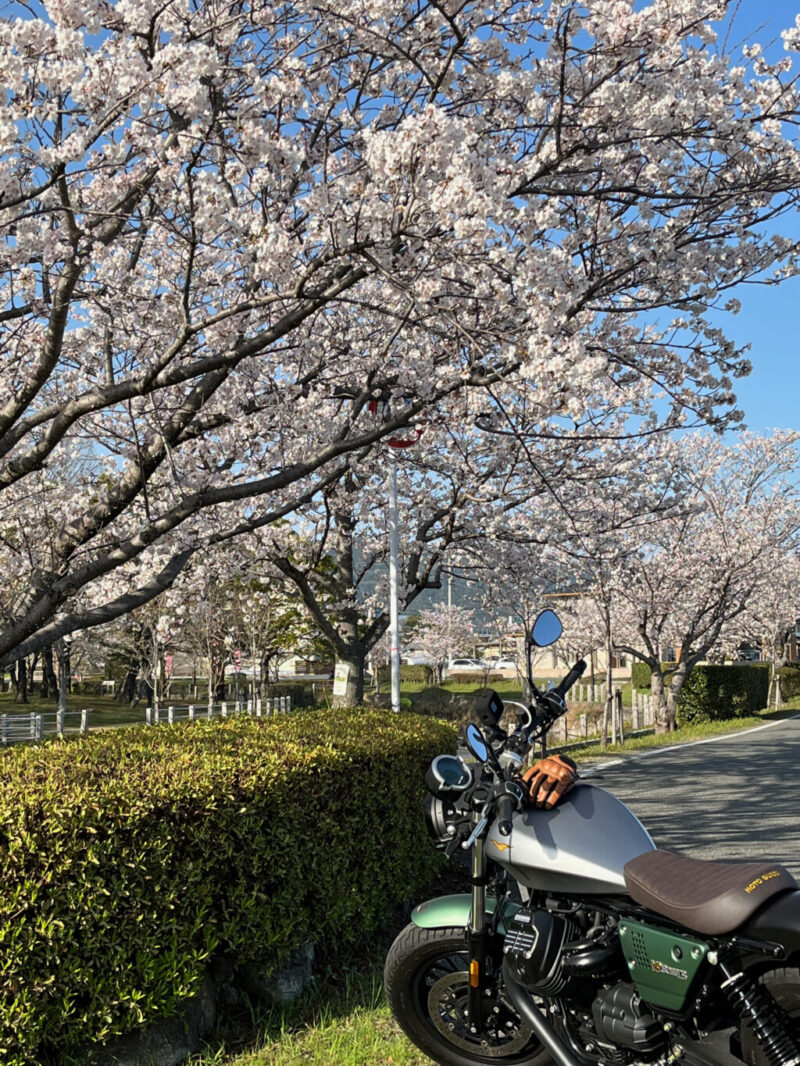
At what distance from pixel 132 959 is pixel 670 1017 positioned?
1.97 metres

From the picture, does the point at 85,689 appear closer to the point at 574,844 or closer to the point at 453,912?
the point at 453,912

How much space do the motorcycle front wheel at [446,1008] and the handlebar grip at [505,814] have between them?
2.03 feet

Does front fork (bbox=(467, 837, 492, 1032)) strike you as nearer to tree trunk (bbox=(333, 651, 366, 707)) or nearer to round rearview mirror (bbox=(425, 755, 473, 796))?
round rearview mirror (bbox=(425, 755, 473, 796))

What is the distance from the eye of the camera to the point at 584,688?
3078 centimetres

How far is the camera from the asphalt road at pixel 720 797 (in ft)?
26.0

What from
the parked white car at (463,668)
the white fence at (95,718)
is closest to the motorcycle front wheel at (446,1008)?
the white fence at (95,718)

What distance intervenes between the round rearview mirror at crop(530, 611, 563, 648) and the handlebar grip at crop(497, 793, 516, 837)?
0.58 m

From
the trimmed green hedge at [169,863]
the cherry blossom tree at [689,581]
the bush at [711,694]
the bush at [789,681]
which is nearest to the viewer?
the trimmed green hedge at [169,863]

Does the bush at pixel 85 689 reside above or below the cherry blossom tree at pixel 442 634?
below

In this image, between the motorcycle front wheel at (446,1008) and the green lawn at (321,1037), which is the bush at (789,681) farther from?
the motorcycle front wheel at (446,1008)

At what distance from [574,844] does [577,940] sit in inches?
12.6

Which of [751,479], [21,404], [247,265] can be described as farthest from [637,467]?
[751,479]

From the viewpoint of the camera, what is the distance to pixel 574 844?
9.44 ft

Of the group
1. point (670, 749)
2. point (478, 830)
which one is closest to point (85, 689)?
point (670, 749)
